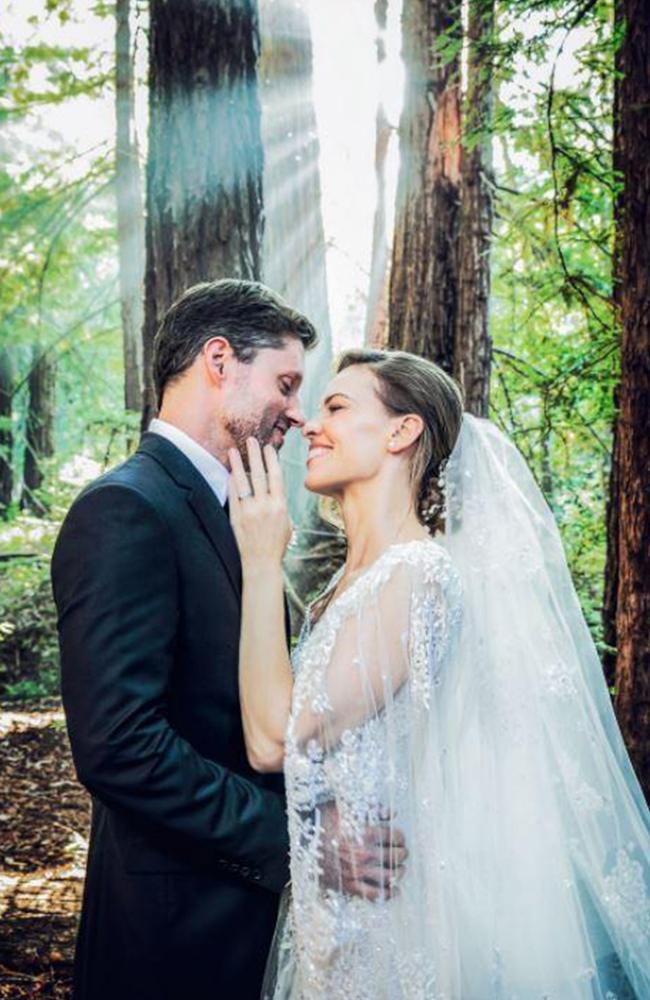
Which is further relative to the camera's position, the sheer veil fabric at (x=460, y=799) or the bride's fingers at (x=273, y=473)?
the bride's fingers at (x=273, y=473)

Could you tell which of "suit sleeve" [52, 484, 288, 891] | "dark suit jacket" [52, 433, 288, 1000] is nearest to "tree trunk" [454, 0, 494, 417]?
"dark suit jacket" [52, 433, 288, 1000]

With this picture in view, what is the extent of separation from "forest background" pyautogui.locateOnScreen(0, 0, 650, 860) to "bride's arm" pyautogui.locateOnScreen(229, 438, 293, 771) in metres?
1.95

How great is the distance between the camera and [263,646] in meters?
2.20

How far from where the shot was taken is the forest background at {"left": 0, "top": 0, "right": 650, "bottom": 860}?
391cm

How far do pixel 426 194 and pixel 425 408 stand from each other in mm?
5337

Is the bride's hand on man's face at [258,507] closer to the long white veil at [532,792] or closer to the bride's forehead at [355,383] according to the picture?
the bride's forehead at [355,383]

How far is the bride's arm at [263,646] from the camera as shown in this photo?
2.20 meters

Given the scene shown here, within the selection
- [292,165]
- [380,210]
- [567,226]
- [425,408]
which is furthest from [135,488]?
[380,210]

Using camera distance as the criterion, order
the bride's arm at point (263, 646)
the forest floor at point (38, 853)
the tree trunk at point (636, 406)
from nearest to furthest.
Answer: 1. the bride's arm at point (263, 646)
2. the tree trunk at point (636, 406)
3. the forest floor at point (38, 853)

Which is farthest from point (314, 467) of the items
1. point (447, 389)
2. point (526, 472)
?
point (526, 472)

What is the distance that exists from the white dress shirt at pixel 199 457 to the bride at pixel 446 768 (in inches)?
1.6

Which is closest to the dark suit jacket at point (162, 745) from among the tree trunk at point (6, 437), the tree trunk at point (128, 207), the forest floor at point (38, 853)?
the forest floor at point (38, 853)

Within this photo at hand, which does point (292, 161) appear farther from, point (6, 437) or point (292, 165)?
point (6, 437)

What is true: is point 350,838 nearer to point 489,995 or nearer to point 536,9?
point 489,995
